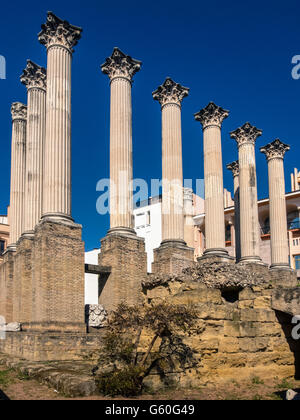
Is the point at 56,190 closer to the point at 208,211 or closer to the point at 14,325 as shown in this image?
the point at 14,325

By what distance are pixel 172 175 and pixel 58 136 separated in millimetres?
8301

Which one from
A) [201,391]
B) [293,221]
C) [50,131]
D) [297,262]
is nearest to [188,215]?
[293,221]

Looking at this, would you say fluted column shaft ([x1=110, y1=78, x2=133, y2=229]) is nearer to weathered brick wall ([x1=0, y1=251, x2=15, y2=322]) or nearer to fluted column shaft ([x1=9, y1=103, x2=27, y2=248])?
weathered brick wall ([x1=0, y1=251, x2=15, y2=322])

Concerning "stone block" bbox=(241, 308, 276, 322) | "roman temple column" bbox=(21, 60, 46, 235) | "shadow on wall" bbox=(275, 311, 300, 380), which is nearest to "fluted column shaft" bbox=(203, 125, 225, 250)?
"roman temple column" bbox=(21, 60, 46, 235)

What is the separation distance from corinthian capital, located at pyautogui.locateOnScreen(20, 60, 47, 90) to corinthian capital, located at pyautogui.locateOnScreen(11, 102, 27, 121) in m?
3.11

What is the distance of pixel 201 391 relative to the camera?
13.3 m

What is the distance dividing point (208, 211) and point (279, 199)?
797cm

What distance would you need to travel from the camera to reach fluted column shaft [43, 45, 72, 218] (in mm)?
22281

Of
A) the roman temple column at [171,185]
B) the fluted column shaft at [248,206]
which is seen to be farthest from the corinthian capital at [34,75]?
the fluted column shaft at [248,206]

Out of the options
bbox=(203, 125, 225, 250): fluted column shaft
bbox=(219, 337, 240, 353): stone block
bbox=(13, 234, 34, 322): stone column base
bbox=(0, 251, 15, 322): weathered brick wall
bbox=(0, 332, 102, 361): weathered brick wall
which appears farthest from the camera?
bbox=(203, 125, 225, 250): fluted column shaft

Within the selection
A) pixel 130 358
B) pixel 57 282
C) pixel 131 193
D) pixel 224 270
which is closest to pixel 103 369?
pixel 130 358

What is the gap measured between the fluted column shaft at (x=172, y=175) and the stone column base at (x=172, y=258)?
562mm

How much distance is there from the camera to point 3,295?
2720 cm

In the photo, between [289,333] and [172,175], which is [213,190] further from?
[289,333]
